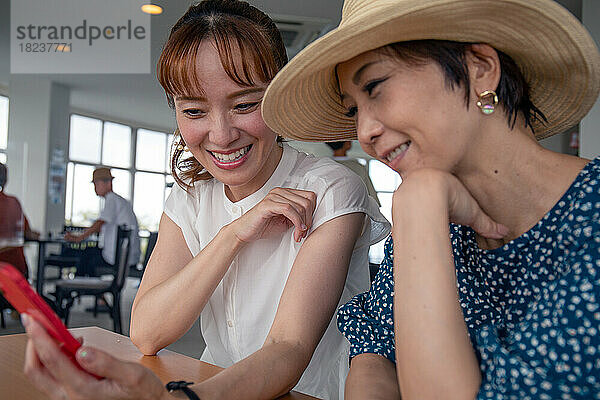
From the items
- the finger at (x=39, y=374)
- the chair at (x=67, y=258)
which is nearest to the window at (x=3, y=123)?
the chair at (x=67, y=258)

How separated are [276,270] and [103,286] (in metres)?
3.97

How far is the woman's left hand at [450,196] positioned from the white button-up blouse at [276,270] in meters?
0.42

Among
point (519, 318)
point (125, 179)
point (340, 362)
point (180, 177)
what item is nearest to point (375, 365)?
point (519, 318)

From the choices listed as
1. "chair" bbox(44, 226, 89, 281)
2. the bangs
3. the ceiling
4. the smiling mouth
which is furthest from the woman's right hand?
"chair" bbox(44, 226, 89, 281)

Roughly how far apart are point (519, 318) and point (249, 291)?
64 centimetres

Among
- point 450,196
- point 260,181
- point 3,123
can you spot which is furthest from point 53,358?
point 3,123

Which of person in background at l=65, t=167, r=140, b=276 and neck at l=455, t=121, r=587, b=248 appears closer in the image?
neck at l=455, t=121, r=587, b=248

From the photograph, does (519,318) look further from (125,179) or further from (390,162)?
(125,179)

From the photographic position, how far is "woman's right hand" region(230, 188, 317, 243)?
1104 mm

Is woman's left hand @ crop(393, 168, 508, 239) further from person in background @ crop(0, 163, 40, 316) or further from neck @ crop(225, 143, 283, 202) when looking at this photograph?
person in background @ crop(0, 163, 40, 316)

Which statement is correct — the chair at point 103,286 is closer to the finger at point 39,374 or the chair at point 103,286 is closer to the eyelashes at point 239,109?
the eyelashes at point 239,109

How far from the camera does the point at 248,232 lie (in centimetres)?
114

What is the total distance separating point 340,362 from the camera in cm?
125

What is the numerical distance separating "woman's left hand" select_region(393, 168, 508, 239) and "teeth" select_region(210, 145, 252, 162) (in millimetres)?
555
